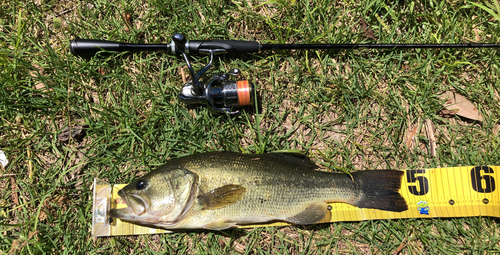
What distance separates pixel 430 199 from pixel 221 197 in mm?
2382

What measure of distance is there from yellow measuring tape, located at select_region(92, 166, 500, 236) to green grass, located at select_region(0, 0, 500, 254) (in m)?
0.18

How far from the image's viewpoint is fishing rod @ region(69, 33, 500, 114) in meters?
3.07

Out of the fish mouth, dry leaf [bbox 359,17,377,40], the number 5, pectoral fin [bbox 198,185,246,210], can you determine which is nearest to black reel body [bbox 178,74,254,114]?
pectoral fin [bbox 198,185,246,210]

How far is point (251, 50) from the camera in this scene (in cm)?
331

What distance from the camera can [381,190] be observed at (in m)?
3.12

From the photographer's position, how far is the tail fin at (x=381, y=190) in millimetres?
3092

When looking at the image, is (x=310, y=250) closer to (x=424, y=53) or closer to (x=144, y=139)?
(x=144, y=139)

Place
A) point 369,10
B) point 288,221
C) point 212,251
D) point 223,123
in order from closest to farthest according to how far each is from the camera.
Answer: point 288,221 → point 212,251 → point 223,123 → point 369,10

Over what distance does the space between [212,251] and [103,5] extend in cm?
332

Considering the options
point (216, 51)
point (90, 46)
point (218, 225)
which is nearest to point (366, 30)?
point (216, 51)

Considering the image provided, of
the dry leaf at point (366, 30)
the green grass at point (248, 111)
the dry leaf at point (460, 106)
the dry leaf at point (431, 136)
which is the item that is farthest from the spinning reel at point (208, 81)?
the dry leaf at point (460, 106)

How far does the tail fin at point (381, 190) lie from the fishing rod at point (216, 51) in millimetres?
1473

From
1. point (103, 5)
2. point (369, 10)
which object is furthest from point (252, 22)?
point (103, 5)

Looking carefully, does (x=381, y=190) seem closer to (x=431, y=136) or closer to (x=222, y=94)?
(x=431, y=136)
